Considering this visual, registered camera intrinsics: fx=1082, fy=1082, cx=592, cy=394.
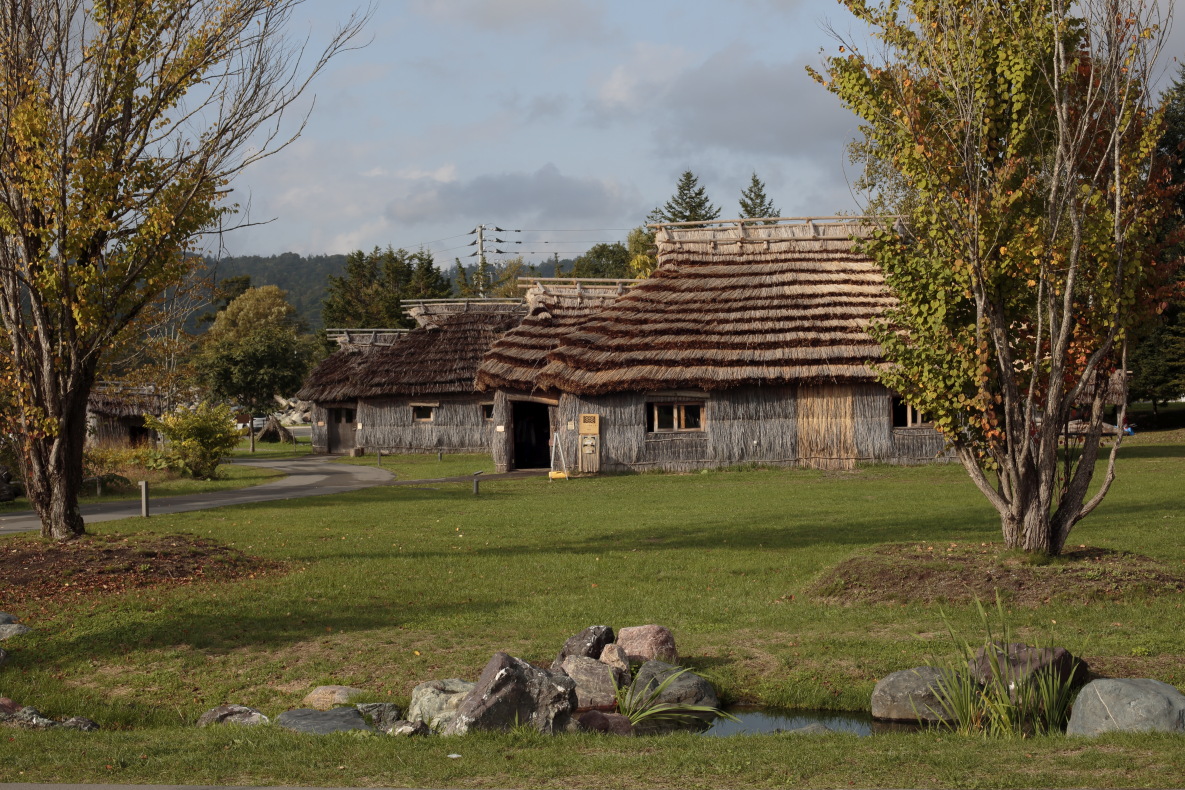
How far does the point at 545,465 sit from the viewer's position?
3775cm

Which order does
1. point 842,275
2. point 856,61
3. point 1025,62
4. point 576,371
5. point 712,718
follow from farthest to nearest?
point 842,275 → point 576,371 → point 856,61 → point 1025,62 → point 712,718

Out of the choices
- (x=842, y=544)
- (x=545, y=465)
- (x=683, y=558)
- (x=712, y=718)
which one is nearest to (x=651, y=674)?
(x=712, y=718)

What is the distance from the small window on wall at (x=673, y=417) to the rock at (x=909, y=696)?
21.4m

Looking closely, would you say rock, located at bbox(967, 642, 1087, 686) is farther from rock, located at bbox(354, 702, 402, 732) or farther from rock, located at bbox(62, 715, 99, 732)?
rock, located at bbox(62, 715, 99, 732)

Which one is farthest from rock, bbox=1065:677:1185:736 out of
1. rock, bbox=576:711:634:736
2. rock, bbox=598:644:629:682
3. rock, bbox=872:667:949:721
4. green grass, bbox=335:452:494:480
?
green grass, bbox=335:452:494:480

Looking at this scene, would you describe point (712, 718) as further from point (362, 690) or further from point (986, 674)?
point (362, 690)

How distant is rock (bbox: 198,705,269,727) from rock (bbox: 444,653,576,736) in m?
1.61

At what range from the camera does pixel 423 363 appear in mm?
43812

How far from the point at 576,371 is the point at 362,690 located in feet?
69.8

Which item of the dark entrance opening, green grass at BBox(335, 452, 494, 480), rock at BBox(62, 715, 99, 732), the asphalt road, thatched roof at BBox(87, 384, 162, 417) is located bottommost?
rock at BBox(62, 715, 99, 732)

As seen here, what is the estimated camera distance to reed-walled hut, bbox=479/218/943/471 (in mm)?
29094

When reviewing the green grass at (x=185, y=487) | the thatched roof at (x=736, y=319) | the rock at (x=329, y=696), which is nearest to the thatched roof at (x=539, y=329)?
the thatched roof at (x=736, y=319)

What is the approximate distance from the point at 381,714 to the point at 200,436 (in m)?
23.6

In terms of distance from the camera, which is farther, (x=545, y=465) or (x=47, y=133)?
(x=545, y=465)
